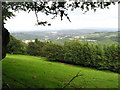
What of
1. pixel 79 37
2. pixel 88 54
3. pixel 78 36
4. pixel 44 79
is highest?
pixel 44 79

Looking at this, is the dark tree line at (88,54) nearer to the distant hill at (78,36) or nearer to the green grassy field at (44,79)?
the green grassy field at (44,79)

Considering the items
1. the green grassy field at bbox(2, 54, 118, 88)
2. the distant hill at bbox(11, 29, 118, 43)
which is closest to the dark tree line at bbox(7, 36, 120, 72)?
the green grassy field at bbox(2, 54, 118, 88)

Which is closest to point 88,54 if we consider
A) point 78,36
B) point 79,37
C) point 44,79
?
point 44,79

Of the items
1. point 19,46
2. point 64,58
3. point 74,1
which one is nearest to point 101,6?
point 74,1

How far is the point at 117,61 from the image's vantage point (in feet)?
113

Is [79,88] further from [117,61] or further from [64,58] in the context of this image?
[64,58]

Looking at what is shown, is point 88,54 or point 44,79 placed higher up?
point 44,79

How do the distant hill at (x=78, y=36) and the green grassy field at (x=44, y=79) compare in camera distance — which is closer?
the green grassy field at (x=44, y=79)

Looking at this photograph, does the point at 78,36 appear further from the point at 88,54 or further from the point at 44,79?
the point at 44,79

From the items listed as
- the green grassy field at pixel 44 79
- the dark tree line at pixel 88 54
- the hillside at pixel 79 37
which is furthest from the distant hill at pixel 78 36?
the green grassy field at pixel 44 79

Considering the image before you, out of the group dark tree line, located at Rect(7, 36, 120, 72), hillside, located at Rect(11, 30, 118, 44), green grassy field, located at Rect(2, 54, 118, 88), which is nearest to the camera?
green grassy field, located at Rect(2, 54, 118, 88)

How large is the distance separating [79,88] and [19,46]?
51.9 meters

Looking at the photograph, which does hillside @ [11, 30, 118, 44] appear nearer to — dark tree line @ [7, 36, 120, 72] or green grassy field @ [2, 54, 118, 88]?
dark tree line @ [7, 36, 120, 72]

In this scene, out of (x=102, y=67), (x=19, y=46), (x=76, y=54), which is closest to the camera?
(x=102, y=67)
